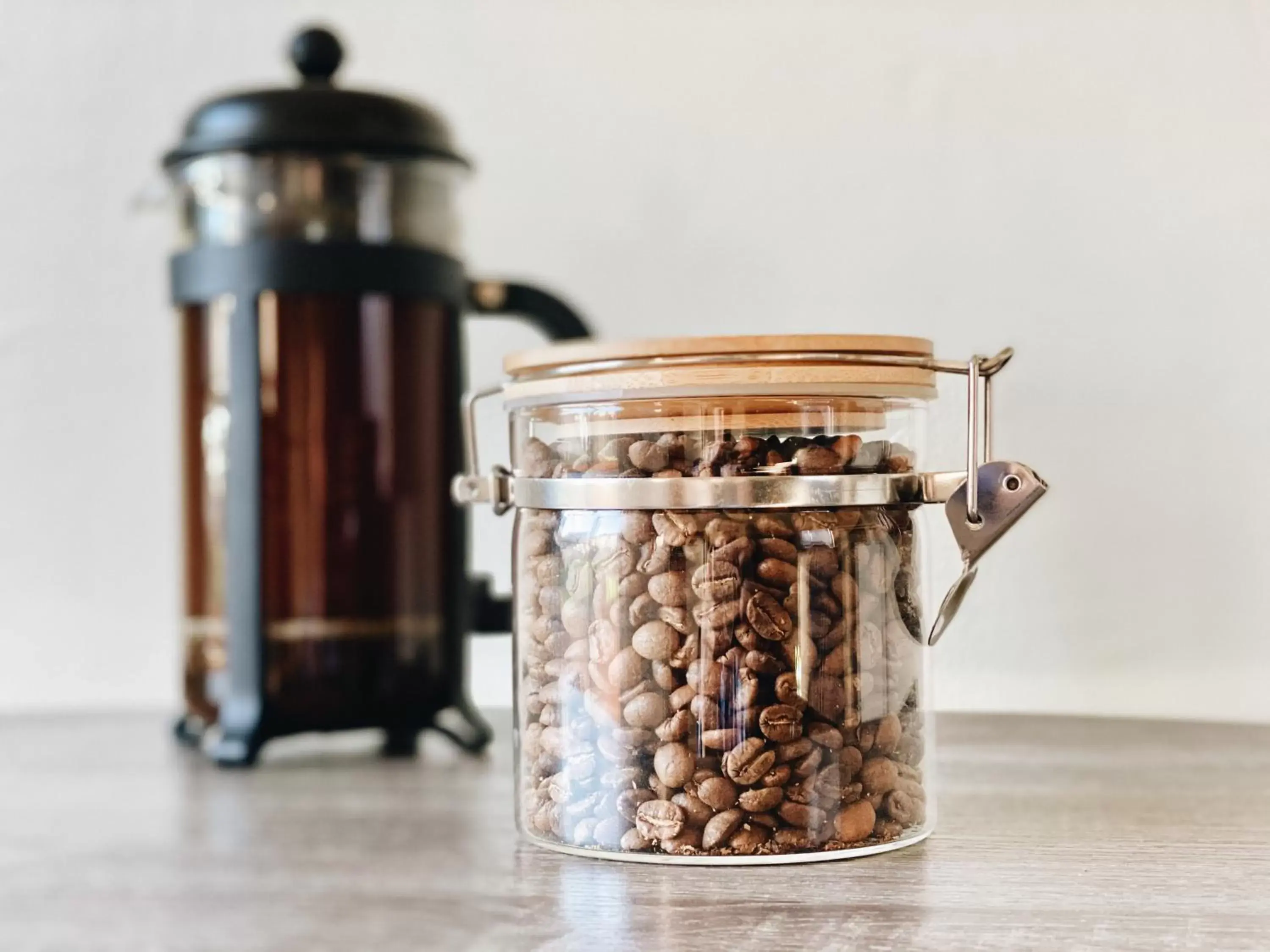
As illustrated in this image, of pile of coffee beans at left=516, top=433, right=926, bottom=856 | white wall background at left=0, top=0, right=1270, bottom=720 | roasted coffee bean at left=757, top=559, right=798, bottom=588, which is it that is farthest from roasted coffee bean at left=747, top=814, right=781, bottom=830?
white wall background at left=0, top=0, right=1270, bottom=720

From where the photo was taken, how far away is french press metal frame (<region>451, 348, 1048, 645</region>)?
0.62m

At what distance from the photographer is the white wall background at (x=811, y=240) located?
108 centimetres

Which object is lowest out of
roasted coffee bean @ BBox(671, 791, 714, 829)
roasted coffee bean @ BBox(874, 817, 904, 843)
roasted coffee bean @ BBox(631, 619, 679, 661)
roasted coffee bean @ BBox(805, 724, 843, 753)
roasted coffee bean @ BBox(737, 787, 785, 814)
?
roasted coffee bean @ BBox(874, 817, 904, 843)

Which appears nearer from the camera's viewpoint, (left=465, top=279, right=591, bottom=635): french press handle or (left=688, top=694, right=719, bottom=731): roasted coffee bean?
(left=688, top=694, right=719, bottom=731): roasted coffee bean

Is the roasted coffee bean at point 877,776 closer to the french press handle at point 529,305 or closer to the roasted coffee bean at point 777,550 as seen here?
the roasted coffee bean at point 777,550

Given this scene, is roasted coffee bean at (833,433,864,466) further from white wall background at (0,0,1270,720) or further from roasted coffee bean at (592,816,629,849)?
white wall background at (0,0,1270,720)

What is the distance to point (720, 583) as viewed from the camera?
62 centimetres

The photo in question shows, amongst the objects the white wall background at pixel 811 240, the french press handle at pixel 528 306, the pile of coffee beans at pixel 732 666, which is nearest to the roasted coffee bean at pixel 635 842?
the pile of coffee beans at pixel 732 666

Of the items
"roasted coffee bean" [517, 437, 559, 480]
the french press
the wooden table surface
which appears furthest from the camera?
the french press

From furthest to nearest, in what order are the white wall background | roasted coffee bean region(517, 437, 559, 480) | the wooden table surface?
the white wall background < roasted coffee bean region(517, 437, 559, 480) < the wooden table surface

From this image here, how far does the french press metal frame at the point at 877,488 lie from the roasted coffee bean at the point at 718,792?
12 centimetres

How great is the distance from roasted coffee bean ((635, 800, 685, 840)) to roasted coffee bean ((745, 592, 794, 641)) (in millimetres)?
86

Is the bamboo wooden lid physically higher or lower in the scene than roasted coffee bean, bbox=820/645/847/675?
higher

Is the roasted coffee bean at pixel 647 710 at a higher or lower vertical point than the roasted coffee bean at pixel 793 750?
higher
